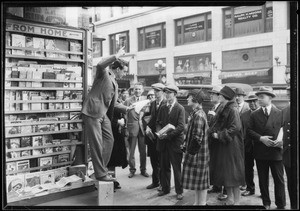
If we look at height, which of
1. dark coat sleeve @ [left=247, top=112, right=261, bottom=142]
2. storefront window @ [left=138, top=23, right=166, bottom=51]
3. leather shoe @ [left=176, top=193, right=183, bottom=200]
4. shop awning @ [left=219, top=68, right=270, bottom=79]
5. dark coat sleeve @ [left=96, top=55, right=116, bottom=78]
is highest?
storefront window @ [left=138, top=23, right=166, bottom=51]

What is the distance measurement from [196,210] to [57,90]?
279 cm

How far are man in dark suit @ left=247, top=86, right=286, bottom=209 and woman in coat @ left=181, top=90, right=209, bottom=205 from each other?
33.0 inches

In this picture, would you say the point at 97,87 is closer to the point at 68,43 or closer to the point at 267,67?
the point at 68,43

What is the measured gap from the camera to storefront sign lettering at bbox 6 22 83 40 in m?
4.07

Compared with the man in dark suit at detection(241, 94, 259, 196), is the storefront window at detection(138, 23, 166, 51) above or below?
above

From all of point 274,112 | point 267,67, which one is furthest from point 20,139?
point 267,67

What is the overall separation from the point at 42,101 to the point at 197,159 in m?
2.48

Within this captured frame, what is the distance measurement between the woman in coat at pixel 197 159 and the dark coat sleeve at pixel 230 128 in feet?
0.83

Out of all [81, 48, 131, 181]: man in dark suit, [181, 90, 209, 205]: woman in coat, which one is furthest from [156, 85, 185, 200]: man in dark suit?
[81, 48, 131, 181]: man in dark suit

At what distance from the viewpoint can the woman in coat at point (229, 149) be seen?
4.34 m

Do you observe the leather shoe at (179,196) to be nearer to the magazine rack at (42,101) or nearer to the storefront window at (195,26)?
the magazine rack at (42,101)

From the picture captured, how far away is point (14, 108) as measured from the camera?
4.20 metres

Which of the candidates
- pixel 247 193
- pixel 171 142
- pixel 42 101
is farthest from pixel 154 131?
pixel 42 101

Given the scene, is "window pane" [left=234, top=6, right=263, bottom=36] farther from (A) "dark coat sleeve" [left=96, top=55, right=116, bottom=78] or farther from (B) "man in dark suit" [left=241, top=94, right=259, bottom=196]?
(A) "dark coat sleeve" [left=96, top=55, right=116, bottom=78]
